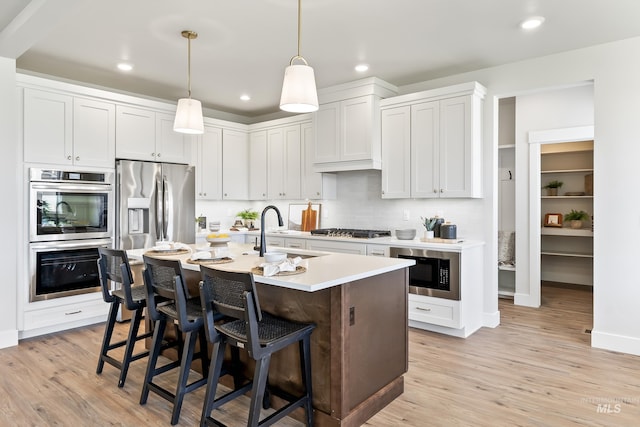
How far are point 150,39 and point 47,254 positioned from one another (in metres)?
2.27

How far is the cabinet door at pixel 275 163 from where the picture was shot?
5.82 m

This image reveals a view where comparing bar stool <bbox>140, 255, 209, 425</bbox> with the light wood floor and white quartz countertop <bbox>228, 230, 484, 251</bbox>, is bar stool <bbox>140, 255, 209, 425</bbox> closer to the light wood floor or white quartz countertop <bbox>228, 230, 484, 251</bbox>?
the light wood floor

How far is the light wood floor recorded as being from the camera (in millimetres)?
2463

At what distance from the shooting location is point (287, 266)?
7.43 ft

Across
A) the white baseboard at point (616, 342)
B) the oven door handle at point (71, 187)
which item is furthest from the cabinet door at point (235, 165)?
the white baseboard at point (616, 342)

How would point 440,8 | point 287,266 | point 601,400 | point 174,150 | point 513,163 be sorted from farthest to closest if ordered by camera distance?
1. point 513,163
2. point 174,150
3. point 440,8
4. point 601,400
5. point 287,266

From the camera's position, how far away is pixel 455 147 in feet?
13.9

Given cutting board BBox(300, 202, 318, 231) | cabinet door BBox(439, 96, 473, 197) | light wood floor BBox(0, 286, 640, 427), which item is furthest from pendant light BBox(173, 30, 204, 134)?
cutting board BBox(300, 202, 318, 231)

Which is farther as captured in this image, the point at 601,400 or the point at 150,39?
the point at 150,39

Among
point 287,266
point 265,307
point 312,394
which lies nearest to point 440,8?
point 287,266

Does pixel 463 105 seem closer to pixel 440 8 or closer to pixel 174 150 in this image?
pixel 440 8

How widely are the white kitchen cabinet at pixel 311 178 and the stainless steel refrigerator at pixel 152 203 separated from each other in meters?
1.45

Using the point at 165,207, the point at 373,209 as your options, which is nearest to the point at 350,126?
the point at 373,209

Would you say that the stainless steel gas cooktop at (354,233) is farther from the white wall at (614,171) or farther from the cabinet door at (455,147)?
the white wall at (614,171)
